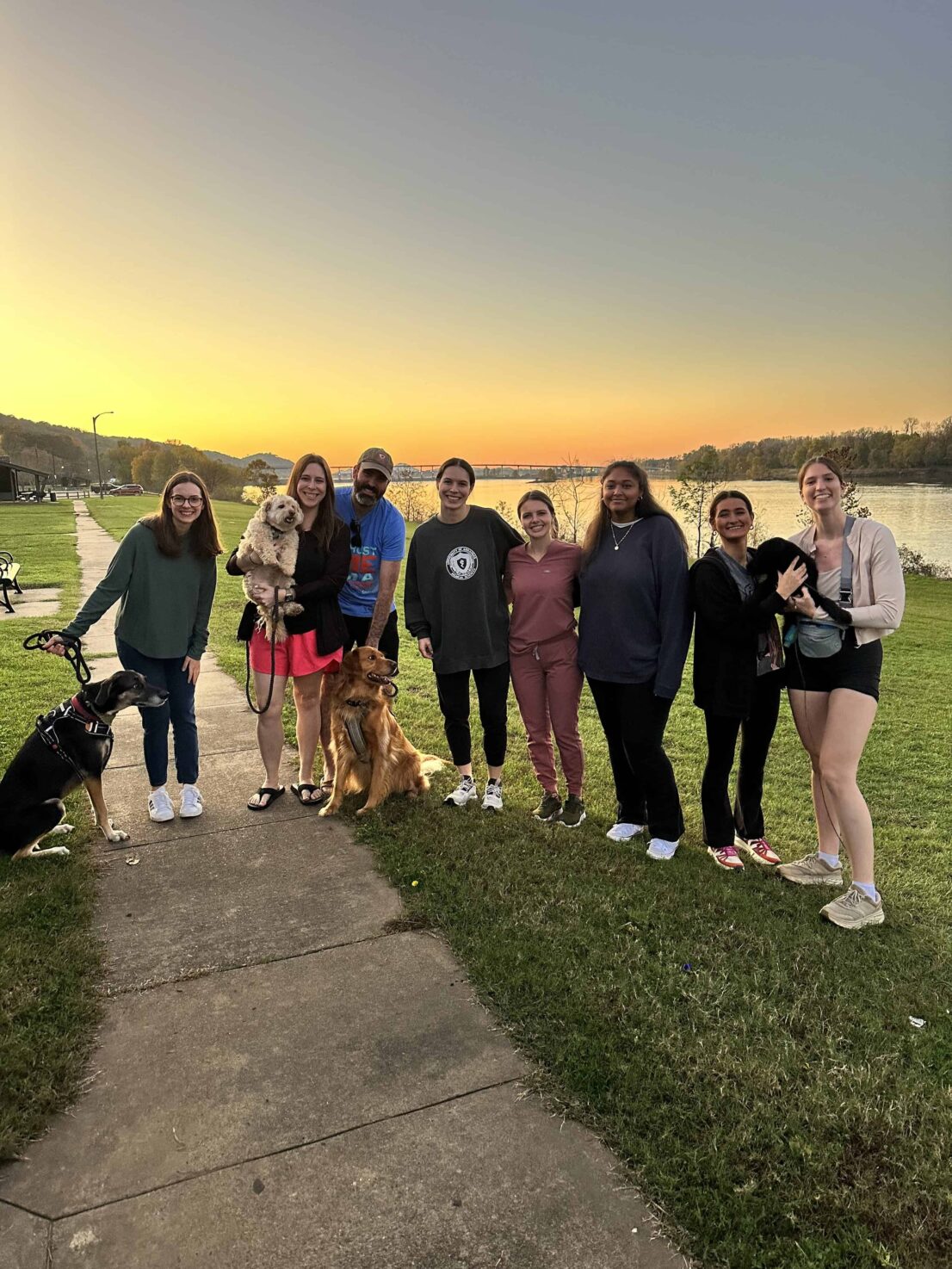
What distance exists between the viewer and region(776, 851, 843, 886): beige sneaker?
416 centimetres

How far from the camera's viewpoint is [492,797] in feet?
16.3

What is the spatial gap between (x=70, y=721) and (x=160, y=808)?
0.90 meters

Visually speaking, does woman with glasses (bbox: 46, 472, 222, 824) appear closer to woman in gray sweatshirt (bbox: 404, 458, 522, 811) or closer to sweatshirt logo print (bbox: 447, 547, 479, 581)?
woman in gray sweatshirt (bbox: 404, 458, 522, 811)

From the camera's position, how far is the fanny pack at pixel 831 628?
3.73 m

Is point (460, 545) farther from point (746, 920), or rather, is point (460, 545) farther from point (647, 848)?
point (746, 920)

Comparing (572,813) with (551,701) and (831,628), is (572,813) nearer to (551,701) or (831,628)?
(551,701)

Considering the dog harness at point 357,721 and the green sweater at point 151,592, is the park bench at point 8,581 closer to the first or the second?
the green sweater at point 151,592

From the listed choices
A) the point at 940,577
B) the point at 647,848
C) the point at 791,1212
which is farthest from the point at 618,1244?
the point at 940,577

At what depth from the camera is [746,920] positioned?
12.1ft

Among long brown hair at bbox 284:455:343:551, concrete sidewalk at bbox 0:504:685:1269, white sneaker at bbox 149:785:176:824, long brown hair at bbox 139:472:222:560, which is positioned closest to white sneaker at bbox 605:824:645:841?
concrete sidewalk at bbox 0:504:685:1269

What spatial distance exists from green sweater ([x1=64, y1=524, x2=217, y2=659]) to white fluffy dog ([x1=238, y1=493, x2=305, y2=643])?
0.79ft

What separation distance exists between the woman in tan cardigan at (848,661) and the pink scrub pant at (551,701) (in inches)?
53.0

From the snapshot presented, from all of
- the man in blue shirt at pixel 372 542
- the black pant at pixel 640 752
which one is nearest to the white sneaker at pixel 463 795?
the black pant at pixel 640 752

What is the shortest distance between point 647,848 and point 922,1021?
1.69m
